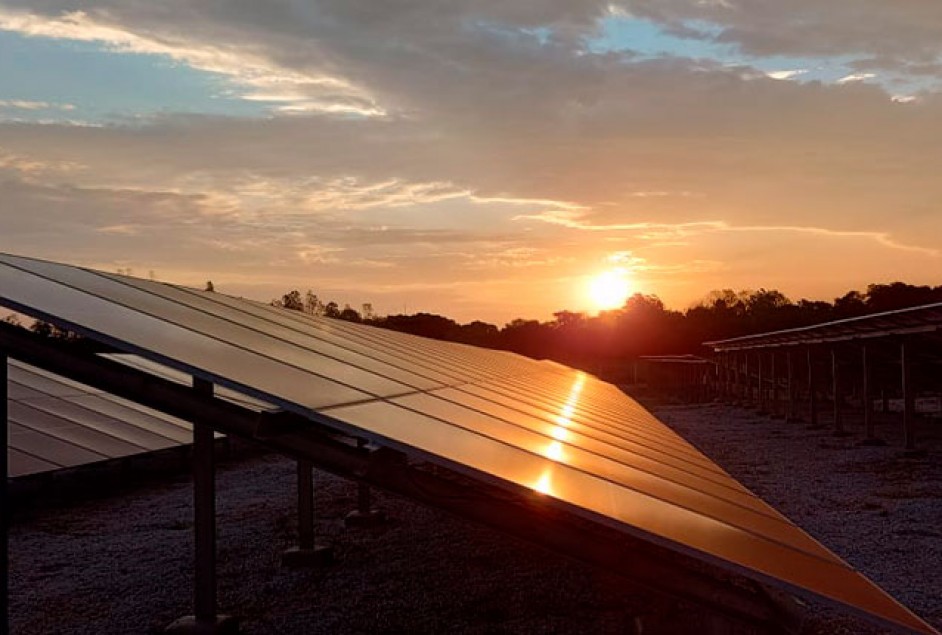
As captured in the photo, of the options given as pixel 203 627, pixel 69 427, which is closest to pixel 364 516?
pixel 203 627

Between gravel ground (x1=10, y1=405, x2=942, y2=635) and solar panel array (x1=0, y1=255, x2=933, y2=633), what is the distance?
715 millimetres

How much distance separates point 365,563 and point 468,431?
28.1 ft

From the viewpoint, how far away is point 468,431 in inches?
190

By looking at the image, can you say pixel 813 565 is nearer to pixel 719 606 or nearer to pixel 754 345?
pixel 719 606

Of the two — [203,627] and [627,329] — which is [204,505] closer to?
[203,627]

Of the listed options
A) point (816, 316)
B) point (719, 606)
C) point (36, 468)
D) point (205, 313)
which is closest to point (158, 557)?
point (36, 468)

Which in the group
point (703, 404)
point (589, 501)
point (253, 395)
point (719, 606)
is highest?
point (253, 395)

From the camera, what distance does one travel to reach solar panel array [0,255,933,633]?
3580 mm

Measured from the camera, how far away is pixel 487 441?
4.64 m

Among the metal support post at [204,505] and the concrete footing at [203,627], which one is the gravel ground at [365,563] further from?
the metal support post at [204,505]

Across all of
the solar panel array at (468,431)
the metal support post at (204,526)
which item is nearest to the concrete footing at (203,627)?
the metal support post at (204,526)

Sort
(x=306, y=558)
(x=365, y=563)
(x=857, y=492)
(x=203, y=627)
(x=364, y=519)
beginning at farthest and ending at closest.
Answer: (x=857, y=492) → (x=364, y=519) → (x=365, y=563) → (x=306, y=558) → (x=203, y=627)

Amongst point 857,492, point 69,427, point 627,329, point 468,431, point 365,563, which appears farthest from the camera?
point 627,329

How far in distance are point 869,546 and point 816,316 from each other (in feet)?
254
